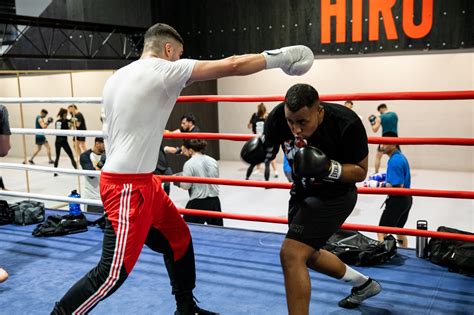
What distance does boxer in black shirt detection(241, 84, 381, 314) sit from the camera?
1.97m

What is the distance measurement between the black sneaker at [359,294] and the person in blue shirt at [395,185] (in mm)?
1675

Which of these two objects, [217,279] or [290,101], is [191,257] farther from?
[290,101]

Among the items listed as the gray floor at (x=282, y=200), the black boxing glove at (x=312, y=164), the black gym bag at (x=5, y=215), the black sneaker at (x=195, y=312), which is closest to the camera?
the black boxing glove at (x=312, y=164)

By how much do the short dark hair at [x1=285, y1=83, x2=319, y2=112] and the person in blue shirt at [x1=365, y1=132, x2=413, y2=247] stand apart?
2247mm

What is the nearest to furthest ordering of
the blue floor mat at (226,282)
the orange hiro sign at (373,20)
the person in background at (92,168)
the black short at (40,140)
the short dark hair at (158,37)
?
the short dark hair at (158,37), the blue floor mat at (226,282), the person in background at (92,168), the orange hiro sign at (373,20), the black short at (40,140)

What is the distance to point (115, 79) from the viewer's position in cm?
198

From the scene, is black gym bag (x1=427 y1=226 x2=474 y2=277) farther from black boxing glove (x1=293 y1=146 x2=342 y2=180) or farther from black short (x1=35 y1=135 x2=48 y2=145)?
black short (x1=35 y1=135 x2=48 y2=145)

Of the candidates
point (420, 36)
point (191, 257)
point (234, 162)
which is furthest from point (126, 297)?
point (234, 162)

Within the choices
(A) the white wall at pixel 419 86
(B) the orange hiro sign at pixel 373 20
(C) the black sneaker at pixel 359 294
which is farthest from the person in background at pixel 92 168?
(A) the white wall at pixel 419 86

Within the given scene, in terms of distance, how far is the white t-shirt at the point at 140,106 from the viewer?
1.92m

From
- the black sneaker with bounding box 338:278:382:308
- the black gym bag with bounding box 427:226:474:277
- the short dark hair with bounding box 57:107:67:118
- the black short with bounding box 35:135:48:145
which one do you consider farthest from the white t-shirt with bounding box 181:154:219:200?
the black short with bounding box 35:135:48:145

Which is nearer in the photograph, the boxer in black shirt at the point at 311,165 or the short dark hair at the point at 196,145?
the boxer in black shirt at the point at 311,165

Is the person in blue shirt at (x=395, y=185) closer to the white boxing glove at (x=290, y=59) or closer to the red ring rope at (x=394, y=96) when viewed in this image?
the red ring rope at (x=394, y=96)

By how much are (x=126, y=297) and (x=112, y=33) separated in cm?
828
